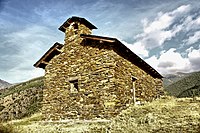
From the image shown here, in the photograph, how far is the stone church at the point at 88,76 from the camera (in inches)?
594

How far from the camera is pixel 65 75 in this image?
1758 cm

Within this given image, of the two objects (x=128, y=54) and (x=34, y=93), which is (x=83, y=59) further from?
(x=34, y=93)

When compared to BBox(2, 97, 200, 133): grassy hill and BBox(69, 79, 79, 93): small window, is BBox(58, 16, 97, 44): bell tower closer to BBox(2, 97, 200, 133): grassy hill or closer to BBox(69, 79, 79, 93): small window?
BBox(69, 79, 79, 93): small window

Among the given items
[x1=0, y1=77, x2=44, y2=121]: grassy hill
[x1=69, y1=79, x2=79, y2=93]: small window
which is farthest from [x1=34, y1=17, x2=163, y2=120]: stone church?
[x1=0, y1=77, x2=44, y2=121]: grassy hill

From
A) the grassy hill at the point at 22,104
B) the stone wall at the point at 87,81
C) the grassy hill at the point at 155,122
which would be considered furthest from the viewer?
the grassy hill at the point at 22,104

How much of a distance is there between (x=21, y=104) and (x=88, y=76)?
32704 mm

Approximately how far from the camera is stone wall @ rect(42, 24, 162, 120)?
15009 mm

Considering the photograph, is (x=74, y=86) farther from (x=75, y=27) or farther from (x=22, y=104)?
(x=22, y=104)

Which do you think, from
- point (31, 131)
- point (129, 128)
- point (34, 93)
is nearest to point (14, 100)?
point (34, 93)

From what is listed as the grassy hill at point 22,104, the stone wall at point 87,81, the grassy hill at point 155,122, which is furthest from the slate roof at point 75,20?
the grassy hill at point 22,104

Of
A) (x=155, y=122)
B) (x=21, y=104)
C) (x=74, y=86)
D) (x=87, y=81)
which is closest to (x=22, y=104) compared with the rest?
(x=21, y=104)

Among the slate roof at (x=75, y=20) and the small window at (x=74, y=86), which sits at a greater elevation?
the slate roof at (x=75, y=20)

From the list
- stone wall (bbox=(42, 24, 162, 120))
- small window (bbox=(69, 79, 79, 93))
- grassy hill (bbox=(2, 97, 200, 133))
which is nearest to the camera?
grassy hill (bbox=(2, 97, 200, 133))

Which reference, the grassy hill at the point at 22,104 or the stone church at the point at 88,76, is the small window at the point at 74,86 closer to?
the stone church at the point at 88,76
